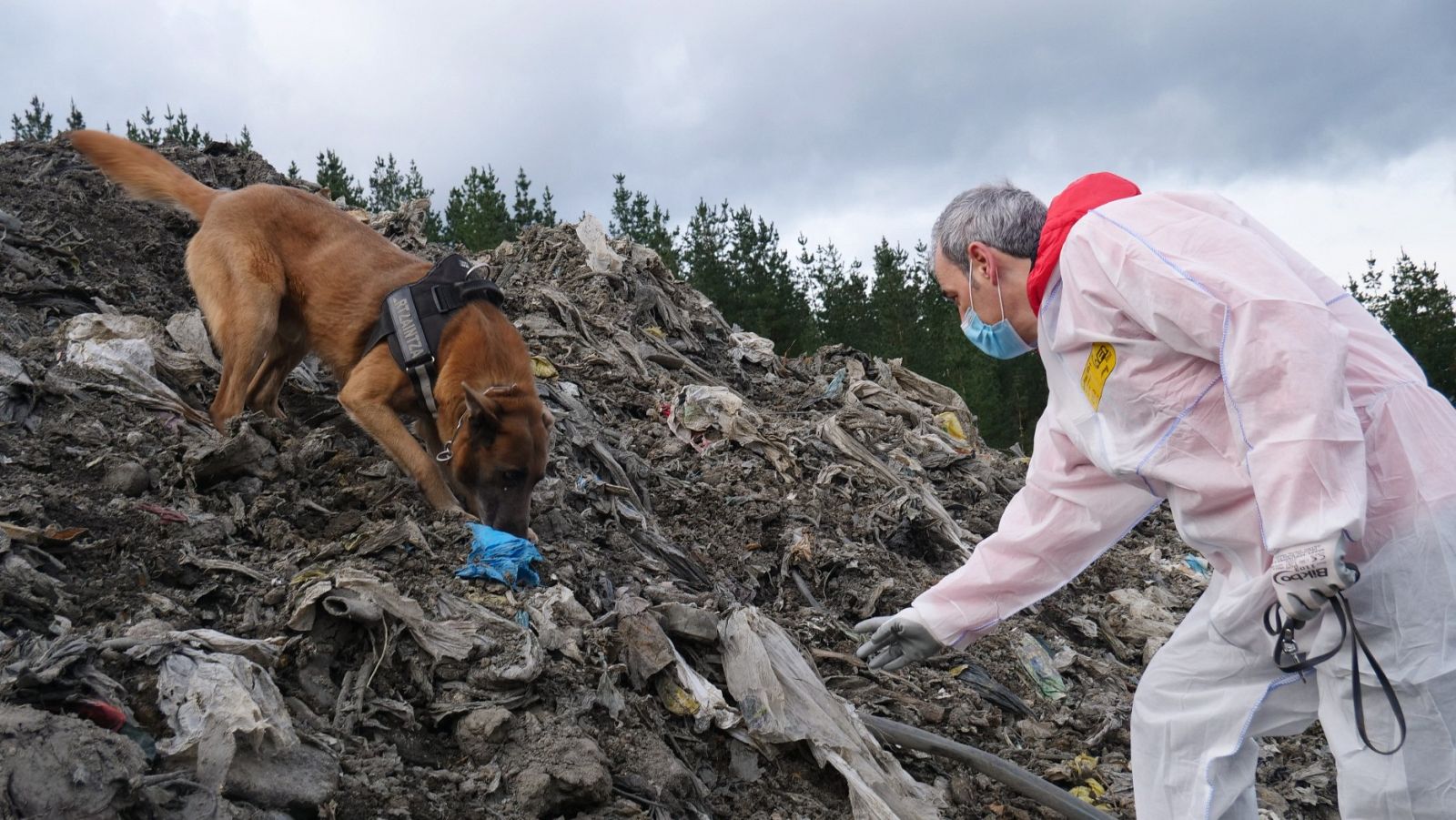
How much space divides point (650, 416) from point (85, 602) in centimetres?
494

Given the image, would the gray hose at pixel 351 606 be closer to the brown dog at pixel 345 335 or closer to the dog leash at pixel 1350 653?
the brown dog at pixel 345 335

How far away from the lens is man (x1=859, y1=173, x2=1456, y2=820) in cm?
220

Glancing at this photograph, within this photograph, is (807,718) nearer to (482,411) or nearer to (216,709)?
(216,709)

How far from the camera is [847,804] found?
341cm

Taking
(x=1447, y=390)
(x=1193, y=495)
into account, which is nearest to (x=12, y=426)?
(x=1193, y=495)

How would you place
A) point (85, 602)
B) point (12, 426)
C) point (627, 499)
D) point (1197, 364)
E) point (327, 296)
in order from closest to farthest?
1. point (1197, 364)
2. point (85, 602)
3. point (12, 426)
4. point (327, 296)
5. point (627, 499)

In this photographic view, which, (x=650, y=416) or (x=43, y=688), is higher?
(x=650, y=416)

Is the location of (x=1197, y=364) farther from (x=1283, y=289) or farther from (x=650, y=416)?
(x=650, y=416)

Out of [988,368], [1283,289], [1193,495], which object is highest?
[988,368]

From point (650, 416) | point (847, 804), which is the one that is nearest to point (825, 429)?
point (650, 416)

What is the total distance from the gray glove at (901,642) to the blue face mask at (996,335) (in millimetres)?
912

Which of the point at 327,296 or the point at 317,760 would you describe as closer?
the point at 317,760

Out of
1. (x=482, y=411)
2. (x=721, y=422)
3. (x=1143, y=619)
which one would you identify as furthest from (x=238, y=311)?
(x=1143, y=619)

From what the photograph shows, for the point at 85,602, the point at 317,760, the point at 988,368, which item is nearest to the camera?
the point at 317,760
